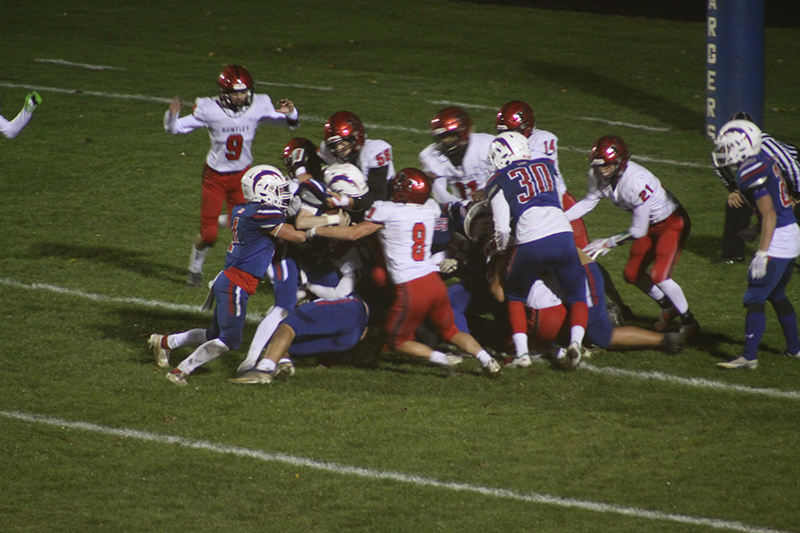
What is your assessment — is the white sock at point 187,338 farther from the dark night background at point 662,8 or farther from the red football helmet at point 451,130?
the dark night background at point 662,8

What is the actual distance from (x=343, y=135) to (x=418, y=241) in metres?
1.31

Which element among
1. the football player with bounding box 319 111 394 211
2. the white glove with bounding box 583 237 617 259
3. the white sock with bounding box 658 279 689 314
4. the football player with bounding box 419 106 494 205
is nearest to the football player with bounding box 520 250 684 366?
the white glove with bounding box 583 237 617 259

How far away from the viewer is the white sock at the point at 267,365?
6.20 m

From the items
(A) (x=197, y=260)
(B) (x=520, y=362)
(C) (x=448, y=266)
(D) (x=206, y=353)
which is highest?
(C) (x=448, y=266)

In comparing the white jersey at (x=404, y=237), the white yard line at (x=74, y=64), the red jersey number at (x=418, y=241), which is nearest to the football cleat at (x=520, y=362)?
the white jersey at (x=404, y=237)

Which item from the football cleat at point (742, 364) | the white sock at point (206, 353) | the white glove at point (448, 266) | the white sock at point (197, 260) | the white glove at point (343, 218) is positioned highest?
the white glove at point (343, 218)

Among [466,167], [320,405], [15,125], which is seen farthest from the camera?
[15,125]

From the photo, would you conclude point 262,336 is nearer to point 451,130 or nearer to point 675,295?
point 451,130

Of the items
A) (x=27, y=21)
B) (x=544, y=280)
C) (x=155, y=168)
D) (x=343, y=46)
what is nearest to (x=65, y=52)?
(x=27, y=21)

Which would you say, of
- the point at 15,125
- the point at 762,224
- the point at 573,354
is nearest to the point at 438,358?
the point at 573,354

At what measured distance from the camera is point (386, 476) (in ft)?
17.2

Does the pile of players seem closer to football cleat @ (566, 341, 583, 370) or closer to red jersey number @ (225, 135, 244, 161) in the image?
football cleat @ (566, 341, 583, 370)

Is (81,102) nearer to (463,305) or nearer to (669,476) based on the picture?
(463,305)

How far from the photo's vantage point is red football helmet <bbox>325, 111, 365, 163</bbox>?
7203 mm
